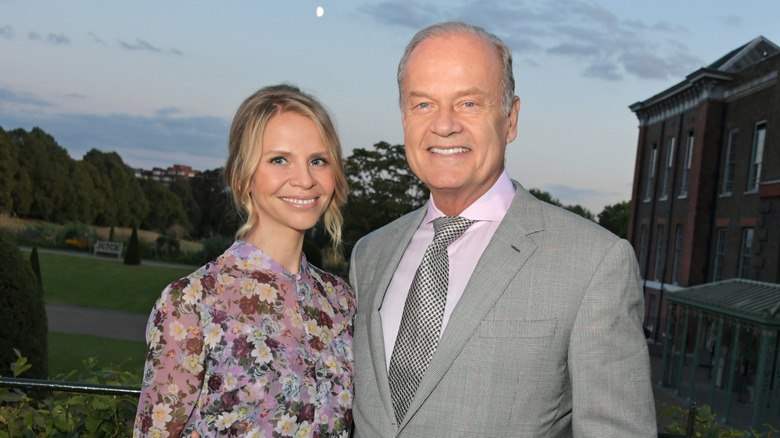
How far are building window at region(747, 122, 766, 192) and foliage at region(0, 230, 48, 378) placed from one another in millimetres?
24489

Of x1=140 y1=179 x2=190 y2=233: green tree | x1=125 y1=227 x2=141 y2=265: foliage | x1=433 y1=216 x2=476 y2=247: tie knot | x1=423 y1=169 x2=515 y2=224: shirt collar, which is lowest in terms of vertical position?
x1=125 y1=227 x2=141 y2=265: foliage

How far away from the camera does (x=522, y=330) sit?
8.13 ft

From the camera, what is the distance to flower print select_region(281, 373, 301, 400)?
2.71 meters

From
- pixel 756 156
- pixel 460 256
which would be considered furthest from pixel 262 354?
pixel 756 156

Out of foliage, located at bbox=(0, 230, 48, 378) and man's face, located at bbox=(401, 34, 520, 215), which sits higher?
man's face, located at bbox=(401, 34, 520, 215)

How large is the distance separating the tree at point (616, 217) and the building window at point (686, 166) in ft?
163

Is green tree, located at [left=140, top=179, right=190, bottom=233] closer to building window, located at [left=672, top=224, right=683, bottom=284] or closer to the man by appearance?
→ building window, located at [left=672, top=224, right=683, bottom=284]

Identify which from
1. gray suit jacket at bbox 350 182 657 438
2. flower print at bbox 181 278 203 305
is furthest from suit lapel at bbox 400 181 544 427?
flower print at bbox 181 278 203 305

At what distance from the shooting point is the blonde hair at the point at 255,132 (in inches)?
116

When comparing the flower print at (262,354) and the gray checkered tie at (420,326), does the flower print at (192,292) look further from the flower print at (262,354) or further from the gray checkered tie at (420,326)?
the gray checkered tie at (420,326)

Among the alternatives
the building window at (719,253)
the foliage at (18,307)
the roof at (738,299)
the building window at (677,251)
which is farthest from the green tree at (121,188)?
the foliage at (18,307)

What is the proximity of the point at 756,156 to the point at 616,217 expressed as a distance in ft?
203

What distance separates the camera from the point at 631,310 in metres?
2.43

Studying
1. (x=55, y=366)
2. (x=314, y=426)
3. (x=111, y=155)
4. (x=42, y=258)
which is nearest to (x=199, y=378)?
(x=314, y=426)
